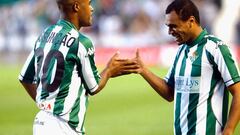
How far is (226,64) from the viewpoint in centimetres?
651

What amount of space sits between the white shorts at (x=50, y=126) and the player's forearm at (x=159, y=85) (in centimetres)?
95

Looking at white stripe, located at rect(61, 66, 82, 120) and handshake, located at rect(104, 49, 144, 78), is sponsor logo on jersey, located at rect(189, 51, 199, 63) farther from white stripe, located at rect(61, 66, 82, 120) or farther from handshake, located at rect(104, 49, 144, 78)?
white stripe, located at rect(61, 66, 82, 120)

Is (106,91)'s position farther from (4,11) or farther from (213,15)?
(4,11)

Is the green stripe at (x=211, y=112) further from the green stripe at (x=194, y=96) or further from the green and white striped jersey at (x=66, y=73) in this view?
the green and white striped jersey at (x=66, y=73)

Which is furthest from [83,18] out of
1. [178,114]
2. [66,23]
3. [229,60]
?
[229,60]

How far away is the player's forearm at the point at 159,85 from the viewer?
7137 millimetres

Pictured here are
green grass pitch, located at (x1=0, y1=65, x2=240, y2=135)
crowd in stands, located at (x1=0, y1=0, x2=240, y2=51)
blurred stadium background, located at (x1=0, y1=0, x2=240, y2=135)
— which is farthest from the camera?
crowd in stands, located at (x1=0, y1=0, x2=240, y2=51)

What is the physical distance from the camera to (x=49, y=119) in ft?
21.6

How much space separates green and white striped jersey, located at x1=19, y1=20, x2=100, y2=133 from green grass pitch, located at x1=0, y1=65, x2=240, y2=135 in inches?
242

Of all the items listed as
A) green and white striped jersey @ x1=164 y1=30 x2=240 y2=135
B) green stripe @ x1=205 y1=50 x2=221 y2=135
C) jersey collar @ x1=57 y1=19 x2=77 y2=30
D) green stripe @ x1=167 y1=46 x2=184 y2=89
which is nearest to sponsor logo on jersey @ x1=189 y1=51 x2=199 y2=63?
green and white striped jersey @ x1=164 y1=30 x2=240 y2=135

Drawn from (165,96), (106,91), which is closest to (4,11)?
(106,91)

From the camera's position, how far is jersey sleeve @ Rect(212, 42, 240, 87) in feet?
21.3

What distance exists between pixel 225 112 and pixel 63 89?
140 cm

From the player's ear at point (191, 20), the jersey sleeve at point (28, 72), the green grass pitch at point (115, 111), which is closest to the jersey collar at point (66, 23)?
the jersey sleeve at point (28, 72)
